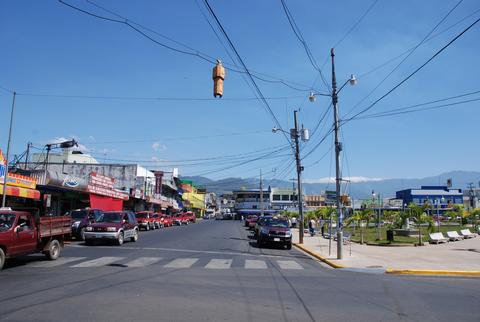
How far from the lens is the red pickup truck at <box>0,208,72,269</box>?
532 inches

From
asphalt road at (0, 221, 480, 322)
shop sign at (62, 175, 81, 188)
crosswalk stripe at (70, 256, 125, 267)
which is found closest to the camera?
asphalt road at (0, 221, 480, 322)

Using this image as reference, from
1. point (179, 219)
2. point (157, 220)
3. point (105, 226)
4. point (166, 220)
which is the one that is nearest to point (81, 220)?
point (105, 226)

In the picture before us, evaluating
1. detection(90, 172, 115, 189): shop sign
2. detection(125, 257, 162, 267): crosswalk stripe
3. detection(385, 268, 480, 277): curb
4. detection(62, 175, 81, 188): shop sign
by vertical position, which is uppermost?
detection(90, 172, 115, 189): shop sign

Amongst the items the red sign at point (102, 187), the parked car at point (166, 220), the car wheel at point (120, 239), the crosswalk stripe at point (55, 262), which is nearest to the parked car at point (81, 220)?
the car wheel at point (120, 239)

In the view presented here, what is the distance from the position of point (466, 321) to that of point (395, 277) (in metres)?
6.46

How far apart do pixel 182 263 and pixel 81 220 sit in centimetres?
1309

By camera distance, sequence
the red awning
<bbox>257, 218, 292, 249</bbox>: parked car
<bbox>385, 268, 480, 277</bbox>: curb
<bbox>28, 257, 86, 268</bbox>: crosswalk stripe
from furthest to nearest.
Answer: the red awning
<bbox>257, 218, 292, 249</bbox>: parked car
<bbox>385, 268, 480, 277</bbox>: curb
<bbox>28, 257, 86, 268</bbox>: crosswalk stripe

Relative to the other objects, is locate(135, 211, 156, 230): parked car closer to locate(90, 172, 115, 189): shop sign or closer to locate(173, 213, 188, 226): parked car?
locate(90, 172, 115, 189): shop sign

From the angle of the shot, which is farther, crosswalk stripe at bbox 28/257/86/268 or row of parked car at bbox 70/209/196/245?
row of parked car at bbox 70/209/196/245

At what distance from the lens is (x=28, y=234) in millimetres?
14570

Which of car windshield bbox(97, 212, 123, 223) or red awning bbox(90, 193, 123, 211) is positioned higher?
red awning bbox(90, 193, 123, 211)

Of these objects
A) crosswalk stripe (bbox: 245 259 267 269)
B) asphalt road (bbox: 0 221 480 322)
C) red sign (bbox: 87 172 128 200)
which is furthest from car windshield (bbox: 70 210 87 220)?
crosswalk stripe (bbox: 245 259 267 269)

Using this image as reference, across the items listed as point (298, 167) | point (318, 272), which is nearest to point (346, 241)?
point (298, 167)

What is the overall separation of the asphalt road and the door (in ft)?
1.98
